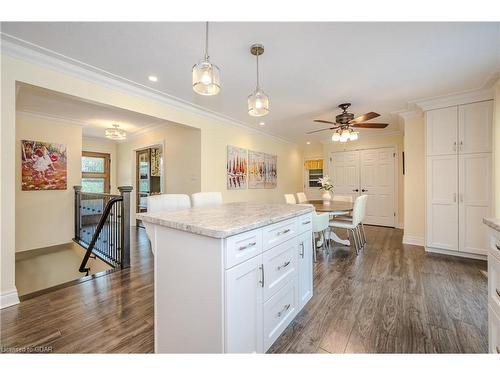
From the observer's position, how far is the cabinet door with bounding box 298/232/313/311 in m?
1.79

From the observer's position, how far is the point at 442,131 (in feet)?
10.7

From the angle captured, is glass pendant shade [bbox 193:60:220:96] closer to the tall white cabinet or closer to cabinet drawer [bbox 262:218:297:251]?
cabinet drawer [bbox 262:218:297:251]

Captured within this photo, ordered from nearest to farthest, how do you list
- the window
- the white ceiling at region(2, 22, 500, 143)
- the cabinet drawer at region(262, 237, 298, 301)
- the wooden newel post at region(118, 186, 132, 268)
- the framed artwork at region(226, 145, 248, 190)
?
the cabinet drawer at region(262, 237, 298, 301) → the white ceiling at region(2, 22, 500, 143) → the wooden newel post at region(118, 186, 132, 268) → the framed artwork at region(226, 145, 248, 190) → the window

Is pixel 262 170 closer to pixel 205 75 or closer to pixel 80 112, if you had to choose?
pixel 80 112

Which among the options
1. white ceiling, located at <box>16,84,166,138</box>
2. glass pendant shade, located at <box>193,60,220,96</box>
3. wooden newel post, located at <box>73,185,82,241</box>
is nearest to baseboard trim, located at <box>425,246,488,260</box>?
glass pendant shade, located at <box>193,60,220,96</box>

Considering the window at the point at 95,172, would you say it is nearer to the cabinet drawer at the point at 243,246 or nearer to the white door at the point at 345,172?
A: the cabinet drawer at the point at 243,246

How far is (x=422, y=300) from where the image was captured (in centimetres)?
198

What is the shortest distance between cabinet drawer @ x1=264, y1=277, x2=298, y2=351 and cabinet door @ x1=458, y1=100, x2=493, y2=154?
134 inches

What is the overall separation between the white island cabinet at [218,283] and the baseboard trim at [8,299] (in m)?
1.67

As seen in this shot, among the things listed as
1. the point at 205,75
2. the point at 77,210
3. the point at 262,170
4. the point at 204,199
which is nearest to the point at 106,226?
the point at 77,210

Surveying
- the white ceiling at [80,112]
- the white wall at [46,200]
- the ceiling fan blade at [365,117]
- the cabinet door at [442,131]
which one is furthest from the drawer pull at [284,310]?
the white wall at [46,200]
